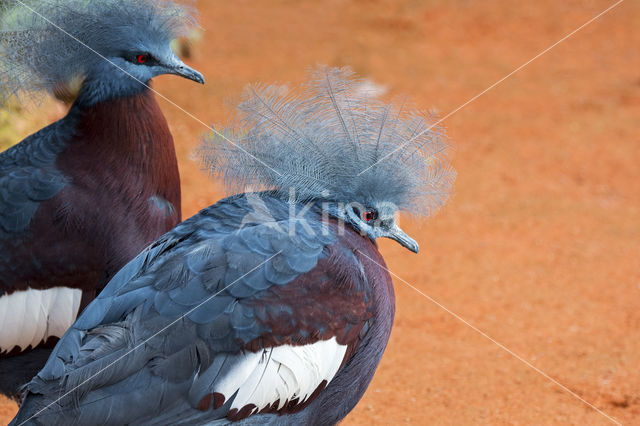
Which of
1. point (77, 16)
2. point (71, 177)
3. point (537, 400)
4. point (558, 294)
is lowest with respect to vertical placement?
point (558, 294)

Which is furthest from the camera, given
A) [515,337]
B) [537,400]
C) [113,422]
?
[515,337]

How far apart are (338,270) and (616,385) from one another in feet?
6.91

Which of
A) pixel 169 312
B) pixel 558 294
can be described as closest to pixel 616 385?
pixel 558 294

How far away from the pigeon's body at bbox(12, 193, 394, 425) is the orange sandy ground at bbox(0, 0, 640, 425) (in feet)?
3.08

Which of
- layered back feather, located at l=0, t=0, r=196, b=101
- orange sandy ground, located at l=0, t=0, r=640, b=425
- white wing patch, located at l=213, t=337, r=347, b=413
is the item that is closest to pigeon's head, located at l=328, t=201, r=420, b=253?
white wing patch, located at l=213, t=337, r=347, b=413

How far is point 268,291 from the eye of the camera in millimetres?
2197

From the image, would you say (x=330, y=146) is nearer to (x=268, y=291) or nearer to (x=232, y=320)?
(x=268, y=291)

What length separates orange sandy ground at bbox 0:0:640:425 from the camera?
3.68 metres

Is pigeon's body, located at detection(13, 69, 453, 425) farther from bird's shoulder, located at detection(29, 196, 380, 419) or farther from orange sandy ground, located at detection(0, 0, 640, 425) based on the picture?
orange sandy ground, located at detection(0, 0, 640, 425)

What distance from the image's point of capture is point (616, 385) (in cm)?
364

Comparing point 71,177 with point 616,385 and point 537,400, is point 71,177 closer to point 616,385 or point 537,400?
point 537,400

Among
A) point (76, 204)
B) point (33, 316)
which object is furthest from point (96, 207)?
point (33, 316)

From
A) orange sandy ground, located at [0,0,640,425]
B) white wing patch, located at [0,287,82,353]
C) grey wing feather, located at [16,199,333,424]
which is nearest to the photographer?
grey wing feather, located at [16,199,333,424]

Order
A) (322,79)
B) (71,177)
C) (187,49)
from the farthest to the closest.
A: (187,49), (71,177), (322,79)
